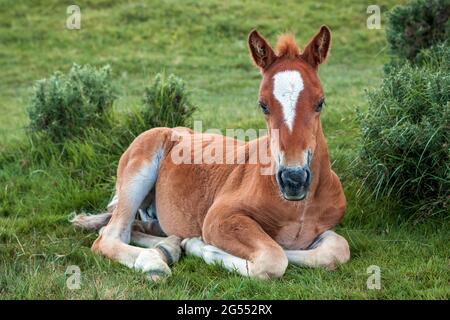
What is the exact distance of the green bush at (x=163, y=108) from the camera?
8805 millimetres

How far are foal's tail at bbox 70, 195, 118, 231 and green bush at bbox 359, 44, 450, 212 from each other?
8.41ft

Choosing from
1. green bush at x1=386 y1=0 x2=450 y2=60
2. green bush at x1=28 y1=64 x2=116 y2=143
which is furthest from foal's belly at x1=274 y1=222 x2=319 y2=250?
green bush at x1=386 y1=0 x2=450 y2=60

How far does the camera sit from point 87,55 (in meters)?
17.8

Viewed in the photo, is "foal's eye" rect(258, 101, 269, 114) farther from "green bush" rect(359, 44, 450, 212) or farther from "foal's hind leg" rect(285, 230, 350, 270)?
"green bush" rect(359, 44, 450, 212)

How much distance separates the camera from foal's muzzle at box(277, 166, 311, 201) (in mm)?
4934

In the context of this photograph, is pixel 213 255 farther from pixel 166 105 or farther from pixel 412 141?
pixel 166 105

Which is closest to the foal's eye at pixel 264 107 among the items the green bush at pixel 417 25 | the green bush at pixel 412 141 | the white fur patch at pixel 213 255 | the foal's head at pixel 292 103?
the foal's head at pixel 292 103

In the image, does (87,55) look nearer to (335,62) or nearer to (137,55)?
(137,55)

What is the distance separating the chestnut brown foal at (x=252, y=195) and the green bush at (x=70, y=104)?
6.77ft

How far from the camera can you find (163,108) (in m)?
8.88
